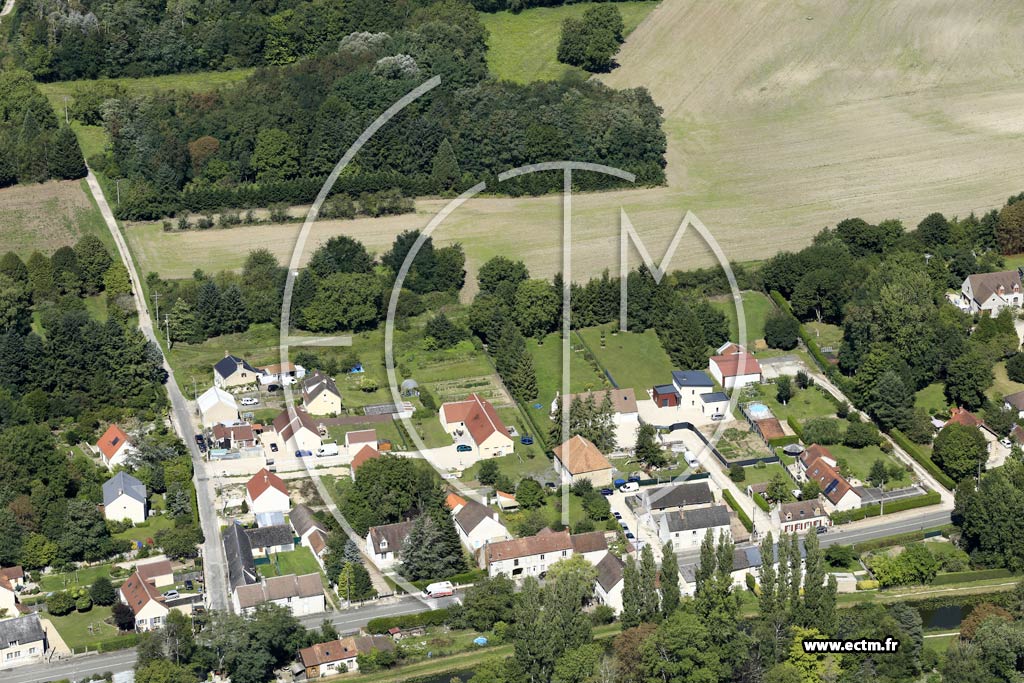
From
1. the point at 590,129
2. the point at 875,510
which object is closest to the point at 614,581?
the point at 875,510

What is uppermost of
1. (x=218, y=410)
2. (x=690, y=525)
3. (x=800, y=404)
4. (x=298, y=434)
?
(x=218, y=410)

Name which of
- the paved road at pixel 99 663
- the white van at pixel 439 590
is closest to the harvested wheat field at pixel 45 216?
the paved road at pixel 99 663

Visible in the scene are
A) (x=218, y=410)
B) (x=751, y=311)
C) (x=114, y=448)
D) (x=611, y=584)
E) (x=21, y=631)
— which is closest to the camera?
(x=21, y=631)

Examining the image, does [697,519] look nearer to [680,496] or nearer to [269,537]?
[680,496]

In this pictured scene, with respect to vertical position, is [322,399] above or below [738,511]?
above

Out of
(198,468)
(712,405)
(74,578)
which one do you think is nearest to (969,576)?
(712,405)

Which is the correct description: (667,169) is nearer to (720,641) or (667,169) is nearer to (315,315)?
(315,315)
